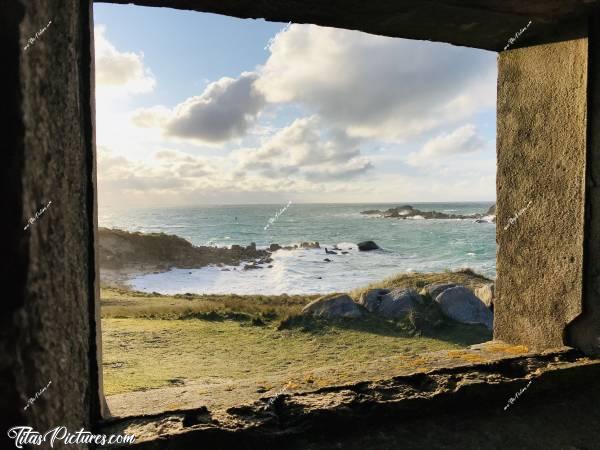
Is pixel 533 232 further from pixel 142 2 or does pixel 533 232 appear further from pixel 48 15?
pixel 48 15

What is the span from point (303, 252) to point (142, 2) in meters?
41.1

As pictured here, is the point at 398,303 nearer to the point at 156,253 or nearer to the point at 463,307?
the point at 463,307

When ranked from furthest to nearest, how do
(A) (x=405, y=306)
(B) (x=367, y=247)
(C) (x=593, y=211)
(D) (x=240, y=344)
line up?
(B) (x=367, y=247) → (A) (x=405, y=306) → (D) (x=240, y=344) → (C) (x=593, y=211)

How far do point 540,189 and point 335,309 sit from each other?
5.37 meters

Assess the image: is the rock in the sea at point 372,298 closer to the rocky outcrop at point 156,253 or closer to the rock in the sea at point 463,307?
the rock in the sea at point 463,307

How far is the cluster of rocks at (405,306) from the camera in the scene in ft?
23.4

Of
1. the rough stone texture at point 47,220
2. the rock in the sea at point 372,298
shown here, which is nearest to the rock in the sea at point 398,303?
the rock in the sea at point 372,298

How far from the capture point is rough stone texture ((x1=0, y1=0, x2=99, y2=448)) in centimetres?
79

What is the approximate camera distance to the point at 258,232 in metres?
68.6

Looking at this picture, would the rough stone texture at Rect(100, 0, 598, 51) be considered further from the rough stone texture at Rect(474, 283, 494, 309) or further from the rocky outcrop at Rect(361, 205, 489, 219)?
the rocky outcrop at Rect(361, 205, 489, 219)

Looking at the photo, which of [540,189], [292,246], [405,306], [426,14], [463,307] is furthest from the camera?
[292,246]

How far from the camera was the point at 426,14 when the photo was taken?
188 centimetres

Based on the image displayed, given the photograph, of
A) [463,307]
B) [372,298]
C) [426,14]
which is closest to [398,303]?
[372,298]

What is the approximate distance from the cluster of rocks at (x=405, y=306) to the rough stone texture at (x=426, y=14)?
553cm
